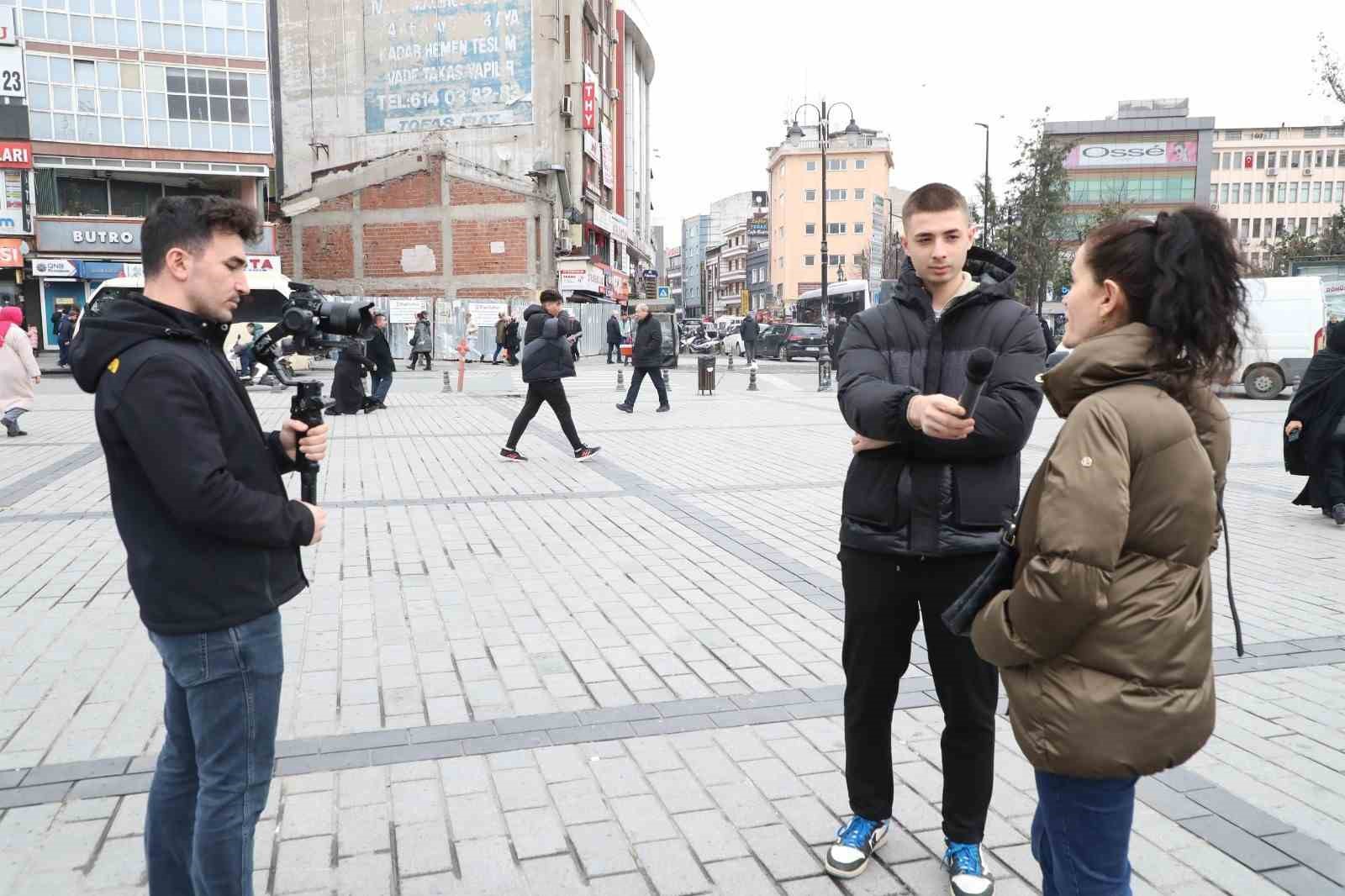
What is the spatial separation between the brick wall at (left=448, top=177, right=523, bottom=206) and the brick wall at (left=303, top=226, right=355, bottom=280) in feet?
14.4

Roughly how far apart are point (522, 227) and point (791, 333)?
10.6 metres

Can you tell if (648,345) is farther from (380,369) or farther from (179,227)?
(179,227)

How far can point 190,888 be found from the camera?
8.20 feet

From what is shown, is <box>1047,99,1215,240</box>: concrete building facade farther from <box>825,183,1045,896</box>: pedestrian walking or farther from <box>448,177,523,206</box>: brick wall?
<box>825,183,1045,896</box>: pedestrian walking

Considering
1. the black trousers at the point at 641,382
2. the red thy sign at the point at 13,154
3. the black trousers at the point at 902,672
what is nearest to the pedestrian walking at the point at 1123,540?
the black trousers at the point at 902,672

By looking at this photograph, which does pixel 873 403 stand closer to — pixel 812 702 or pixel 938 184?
pixel 938 184

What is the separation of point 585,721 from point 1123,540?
257 centimetres

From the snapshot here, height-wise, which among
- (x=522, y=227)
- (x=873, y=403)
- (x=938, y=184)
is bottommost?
(x=873, y=403)

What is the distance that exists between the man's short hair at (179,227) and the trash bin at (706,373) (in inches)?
727

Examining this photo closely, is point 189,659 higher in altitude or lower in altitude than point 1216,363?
lower

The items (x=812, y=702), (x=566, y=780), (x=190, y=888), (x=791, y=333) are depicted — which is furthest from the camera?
(x=791, y=333)

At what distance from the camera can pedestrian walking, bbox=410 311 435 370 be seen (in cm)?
3014

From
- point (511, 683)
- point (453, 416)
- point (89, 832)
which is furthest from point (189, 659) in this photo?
point (453, 416)

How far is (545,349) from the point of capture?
36.0 feet
